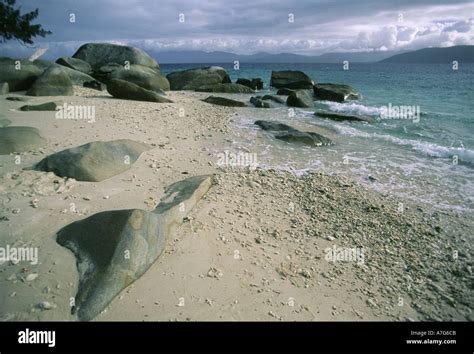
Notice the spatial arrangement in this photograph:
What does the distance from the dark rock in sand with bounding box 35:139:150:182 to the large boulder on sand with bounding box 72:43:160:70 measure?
22.2m

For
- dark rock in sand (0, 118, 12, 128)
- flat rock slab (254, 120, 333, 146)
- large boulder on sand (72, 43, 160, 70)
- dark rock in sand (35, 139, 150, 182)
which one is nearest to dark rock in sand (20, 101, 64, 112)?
dark rock in sand (0, 118, 12, 128)

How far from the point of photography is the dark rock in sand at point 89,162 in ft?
21.2

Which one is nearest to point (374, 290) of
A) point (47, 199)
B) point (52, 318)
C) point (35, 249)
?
→ point (52, 318)

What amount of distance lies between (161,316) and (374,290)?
3091 mm

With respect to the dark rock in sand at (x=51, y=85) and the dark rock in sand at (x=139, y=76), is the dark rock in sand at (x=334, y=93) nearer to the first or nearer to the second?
the dark rock in sand at (x=139, y=76)

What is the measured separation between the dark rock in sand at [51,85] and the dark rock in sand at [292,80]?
2219cm

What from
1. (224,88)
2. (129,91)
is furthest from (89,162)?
(224,88)

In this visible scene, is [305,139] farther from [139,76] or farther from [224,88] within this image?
[224,88]

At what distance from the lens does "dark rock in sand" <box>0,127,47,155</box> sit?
7469 millimetres

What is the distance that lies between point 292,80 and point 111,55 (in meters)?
17.9

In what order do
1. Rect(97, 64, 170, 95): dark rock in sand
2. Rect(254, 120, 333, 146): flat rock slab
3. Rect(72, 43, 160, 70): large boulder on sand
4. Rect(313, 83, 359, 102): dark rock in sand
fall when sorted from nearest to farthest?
1. Rect(254, 120, 333, 146): flat rock slab
2. Rect(97, 64, 170, 95): dark rock in sand
3. Rect(313, 83, 359, 102): dark rock in sand
4. Rect(72, 43, 160, 70): large boulder on sand

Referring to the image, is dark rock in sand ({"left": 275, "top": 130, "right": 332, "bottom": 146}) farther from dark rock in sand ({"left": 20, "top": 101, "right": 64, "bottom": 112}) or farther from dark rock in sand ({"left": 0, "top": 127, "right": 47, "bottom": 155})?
dark rock in sand ({"left": 20, "top": 101, "right": 64, "bottom": 112})

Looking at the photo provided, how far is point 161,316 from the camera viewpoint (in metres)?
3.72

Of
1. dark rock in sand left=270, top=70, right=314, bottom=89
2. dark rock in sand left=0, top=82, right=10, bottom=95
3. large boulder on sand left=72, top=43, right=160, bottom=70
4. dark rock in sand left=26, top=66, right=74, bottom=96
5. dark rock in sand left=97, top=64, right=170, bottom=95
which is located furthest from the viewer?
dark rock in sand left=270, top=70, right=314, bottom=89
